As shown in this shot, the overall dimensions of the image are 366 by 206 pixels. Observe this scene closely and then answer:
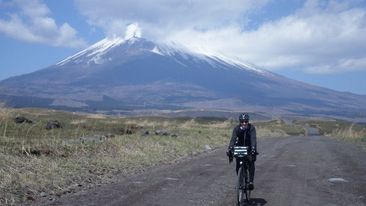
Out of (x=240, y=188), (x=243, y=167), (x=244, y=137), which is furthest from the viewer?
(x=244, y=137)

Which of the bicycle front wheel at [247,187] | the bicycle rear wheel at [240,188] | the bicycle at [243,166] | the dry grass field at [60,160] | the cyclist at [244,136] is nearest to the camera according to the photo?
the bicycle rear wheel at [240,188]

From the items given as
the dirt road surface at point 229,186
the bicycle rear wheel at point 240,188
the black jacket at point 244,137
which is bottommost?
the dirt road surface at point 229,186

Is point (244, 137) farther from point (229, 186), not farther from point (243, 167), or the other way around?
point (229, 186)

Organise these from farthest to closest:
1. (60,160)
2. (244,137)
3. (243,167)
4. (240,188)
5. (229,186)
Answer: (60,160)
(229,186)
(244,137)
(243,167)
(240,188)

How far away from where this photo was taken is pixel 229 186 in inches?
551

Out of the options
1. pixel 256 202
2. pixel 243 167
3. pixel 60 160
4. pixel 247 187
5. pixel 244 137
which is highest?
pixel 244 137

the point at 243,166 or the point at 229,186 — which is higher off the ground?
the point at 243,166

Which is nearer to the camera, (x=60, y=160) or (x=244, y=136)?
(x=244, y=136)

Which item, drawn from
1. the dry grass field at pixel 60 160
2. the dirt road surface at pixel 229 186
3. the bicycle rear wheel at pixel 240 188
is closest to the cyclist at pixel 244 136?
the bicycle rear wheel at pixel 240 188

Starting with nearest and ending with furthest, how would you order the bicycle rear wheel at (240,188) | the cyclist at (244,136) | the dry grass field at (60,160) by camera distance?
1. the bicycle rear wheel at (240,188)
2. the cyclist at (244,136)
3. the dry grass field at (60,160)

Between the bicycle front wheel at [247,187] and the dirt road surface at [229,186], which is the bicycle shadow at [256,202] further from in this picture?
the bicycle front wheel at [247,187]

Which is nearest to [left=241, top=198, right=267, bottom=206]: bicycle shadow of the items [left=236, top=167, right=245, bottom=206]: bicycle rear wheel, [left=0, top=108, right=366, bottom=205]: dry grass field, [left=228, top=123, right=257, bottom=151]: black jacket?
[left=236, top=167, right=245, bottom=206]: bicycle rear wheel

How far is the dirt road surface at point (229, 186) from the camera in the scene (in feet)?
38.5

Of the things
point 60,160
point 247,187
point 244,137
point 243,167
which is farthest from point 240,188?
point 60,160
